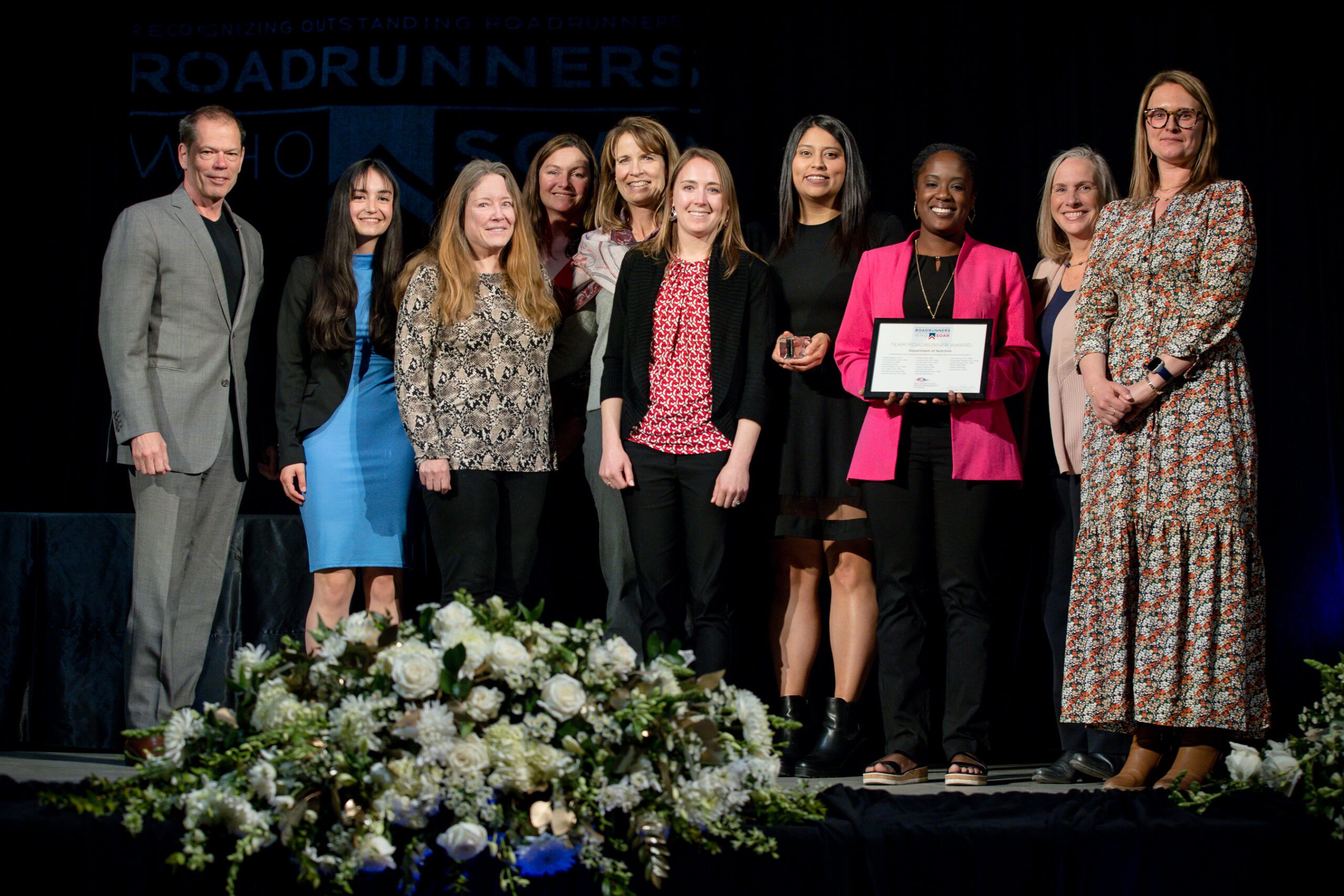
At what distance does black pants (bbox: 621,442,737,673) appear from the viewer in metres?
3.32

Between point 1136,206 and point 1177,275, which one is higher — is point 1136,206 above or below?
above

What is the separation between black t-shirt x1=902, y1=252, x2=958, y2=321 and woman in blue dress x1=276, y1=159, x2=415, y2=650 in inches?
59.8

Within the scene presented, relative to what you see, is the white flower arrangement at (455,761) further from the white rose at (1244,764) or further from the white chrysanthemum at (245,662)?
the white rose at (1244,764)

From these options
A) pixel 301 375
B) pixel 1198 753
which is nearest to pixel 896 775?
pixel 1198 753

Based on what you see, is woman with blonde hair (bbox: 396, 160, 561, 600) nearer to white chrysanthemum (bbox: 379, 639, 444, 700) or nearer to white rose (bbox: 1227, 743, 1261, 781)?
white chrysanthemum (bbox: 379, 639, 444, 700)

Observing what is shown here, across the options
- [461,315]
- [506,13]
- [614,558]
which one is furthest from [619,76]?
[614,558]

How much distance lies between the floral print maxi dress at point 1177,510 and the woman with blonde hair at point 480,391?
1.49 metres

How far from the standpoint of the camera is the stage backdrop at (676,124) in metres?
4.41

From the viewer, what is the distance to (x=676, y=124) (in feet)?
15.2

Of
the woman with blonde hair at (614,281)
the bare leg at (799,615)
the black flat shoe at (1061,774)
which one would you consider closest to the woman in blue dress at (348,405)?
the woman with blonde hair at (614,281)

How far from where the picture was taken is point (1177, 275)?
3.01m

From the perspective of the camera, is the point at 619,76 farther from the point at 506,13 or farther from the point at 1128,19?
the point at 1128,19

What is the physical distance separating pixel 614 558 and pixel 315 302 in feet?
3.86

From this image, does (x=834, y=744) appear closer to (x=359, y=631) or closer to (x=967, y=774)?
(x=967, y=774)
